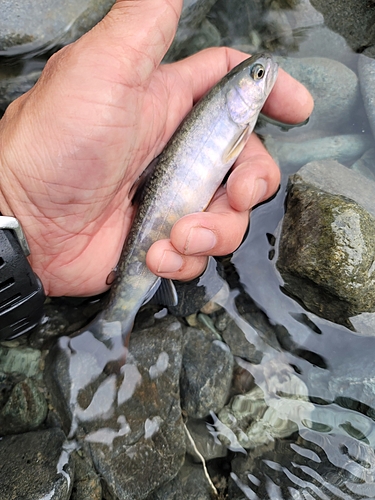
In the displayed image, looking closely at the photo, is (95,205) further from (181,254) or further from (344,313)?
(344,313)

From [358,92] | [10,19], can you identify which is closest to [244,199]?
[358,92]

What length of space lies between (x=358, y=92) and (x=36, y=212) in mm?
2711

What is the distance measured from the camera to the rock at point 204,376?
299 cm

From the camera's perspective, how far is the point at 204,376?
9.89 ft

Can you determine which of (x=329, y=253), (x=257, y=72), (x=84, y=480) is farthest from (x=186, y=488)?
(x=257, y=72)

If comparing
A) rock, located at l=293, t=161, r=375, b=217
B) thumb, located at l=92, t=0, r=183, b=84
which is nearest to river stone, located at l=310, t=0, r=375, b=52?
rock, located at l=293, t=161, r=375, b=217

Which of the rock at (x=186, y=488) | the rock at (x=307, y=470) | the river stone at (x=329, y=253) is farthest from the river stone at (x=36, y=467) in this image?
the river stone at (x=329, y=253)

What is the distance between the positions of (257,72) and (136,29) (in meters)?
0.83

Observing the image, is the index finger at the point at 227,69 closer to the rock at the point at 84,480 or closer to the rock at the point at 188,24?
the rock at the point at 188,24

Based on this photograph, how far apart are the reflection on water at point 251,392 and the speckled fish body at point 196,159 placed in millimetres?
574

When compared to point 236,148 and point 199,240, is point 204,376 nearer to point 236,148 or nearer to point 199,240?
point 199,240

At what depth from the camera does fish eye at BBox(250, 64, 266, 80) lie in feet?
8.89

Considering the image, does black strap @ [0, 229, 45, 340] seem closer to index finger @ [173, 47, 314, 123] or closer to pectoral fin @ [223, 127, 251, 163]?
pectoral fin @ [223, 127, 251, 163]

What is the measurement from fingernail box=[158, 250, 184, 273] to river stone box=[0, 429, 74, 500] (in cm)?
139
